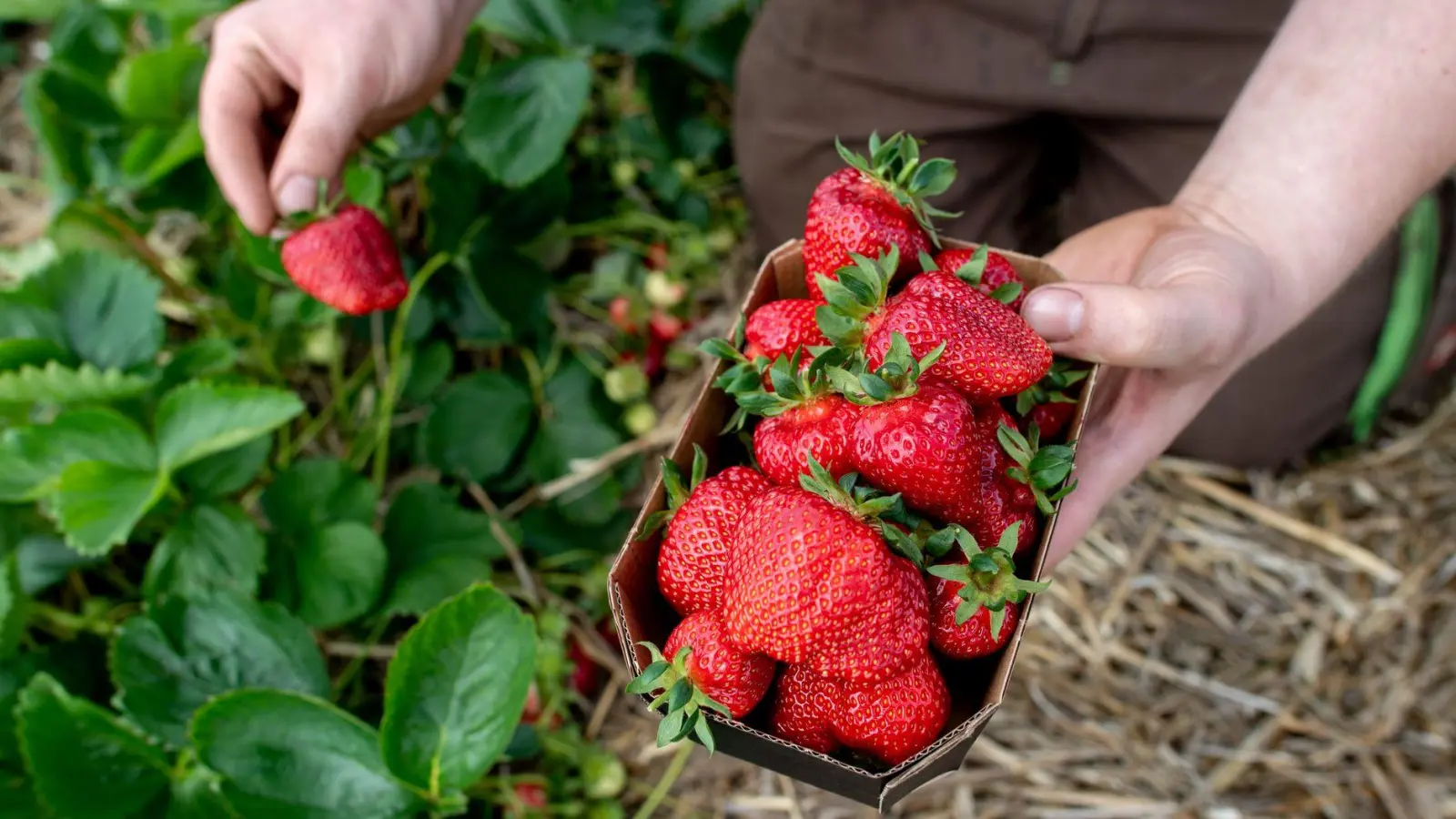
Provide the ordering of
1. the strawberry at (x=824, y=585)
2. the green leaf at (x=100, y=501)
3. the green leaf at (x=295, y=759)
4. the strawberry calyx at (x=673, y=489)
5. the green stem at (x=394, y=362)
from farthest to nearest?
the green stem at (x=394, y=362) < the green leaf at (x=100, y=501) < the green leaf at (x=295, y=759) < the strawberry calyx at (x=673, y=489) < the strawberry at (x=824, y=585)

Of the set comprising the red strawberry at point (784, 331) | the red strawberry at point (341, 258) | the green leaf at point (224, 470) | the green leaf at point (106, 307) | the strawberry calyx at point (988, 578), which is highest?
the red strawberry at point (784, 331)

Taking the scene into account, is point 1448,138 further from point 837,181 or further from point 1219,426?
point 837,181

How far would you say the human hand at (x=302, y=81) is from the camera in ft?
3.69

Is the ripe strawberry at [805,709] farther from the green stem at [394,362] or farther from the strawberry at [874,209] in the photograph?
the green stem at [394,362]

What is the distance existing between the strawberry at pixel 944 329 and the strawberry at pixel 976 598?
0.36 ft

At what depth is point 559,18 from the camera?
1.45 meters

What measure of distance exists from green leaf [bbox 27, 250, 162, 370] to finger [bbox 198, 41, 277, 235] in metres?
0.21

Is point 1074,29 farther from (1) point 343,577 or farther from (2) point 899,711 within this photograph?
(1) point 343,577

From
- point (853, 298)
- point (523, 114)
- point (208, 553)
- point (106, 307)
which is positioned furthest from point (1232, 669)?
point (106, 307)

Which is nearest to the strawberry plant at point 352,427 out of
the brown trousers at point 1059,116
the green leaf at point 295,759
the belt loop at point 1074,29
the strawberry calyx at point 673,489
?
the green leaf at point 295,759

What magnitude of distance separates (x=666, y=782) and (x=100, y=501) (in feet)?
2.35

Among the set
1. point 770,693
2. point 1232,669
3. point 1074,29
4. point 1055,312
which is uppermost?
point 1074,29

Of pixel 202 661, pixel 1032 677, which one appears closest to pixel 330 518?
pixel 202 661

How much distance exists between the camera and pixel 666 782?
1287mm
